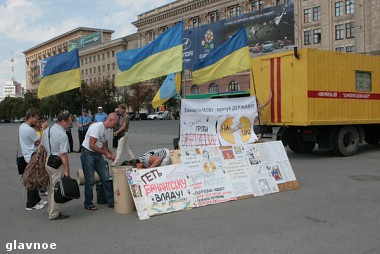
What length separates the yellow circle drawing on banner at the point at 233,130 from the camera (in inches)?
348

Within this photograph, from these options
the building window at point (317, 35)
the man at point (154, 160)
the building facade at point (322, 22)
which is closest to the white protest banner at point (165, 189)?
the man at point (154, 160)

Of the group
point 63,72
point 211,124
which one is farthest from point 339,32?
point 63,72

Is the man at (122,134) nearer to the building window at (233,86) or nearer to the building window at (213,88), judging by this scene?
the building window at (233,86)

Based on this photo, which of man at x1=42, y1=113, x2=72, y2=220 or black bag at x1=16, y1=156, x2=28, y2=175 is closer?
man at x1=42, y1=113, x2=72, y2=220

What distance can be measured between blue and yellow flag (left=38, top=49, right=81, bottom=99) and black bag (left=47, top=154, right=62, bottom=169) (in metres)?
2.70

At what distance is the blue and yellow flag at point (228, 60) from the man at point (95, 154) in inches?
130

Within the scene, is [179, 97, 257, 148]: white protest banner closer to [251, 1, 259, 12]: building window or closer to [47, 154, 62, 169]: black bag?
[47, 154, 62, 169]: black bag

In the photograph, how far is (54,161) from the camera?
21.0 ft

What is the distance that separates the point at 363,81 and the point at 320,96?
8.23 feet

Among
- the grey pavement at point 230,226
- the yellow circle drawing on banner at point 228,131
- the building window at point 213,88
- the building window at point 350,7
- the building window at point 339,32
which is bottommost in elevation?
the grey pavement at point 230,226

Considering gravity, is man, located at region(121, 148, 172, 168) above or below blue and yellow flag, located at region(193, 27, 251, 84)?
below

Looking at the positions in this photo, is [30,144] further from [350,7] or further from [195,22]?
[195,22]

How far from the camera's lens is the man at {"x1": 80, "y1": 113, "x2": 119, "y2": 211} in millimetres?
6797

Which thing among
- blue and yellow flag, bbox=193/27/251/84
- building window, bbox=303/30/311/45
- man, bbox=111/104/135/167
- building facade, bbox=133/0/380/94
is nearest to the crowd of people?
blue and yellow flag, bbox=193/27/251/84
